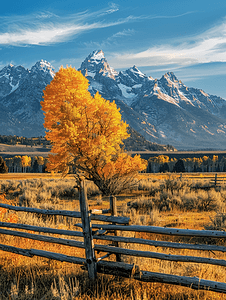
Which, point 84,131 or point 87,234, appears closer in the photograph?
point 87,234

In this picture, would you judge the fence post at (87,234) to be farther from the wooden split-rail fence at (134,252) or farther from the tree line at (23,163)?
the tree line at (23,163)

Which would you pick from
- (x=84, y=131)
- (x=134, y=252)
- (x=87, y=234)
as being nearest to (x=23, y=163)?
(x=84, y=131)

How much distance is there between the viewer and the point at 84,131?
1864 centimetres

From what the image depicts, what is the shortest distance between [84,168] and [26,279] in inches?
586

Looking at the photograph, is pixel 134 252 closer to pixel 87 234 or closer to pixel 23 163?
pixel 87 234

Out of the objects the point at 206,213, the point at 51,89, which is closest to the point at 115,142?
the point at 51,89

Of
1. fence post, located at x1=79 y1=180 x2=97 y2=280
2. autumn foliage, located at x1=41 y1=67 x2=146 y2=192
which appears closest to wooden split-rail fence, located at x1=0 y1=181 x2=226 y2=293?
fence post, located at x1=79 y1=180 x2=97 y2=280

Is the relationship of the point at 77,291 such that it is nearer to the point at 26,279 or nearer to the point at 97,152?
the point at 26,279

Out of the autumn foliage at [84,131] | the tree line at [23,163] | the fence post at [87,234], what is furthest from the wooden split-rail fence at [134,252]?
the tree line at [23,163]

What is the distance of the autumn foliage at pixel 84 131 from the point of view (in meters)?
18.6

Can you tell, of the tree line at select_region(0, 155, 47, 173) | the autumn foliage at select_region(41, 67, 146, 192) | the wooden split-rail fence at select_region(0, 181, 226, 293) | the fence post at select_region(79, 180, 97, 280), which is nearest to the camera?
the wooden split-rail fence at select_region(0, 181, 226, 293)

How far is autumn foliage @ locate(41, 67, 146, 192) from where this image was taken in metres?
18.6

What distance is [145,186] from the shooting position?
20438 millimetres

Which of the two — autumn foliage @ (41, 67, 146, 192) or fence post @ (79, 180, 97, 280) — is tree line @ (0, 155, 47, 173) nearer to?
autumn foliage @ (41, 67, 146, 192)
